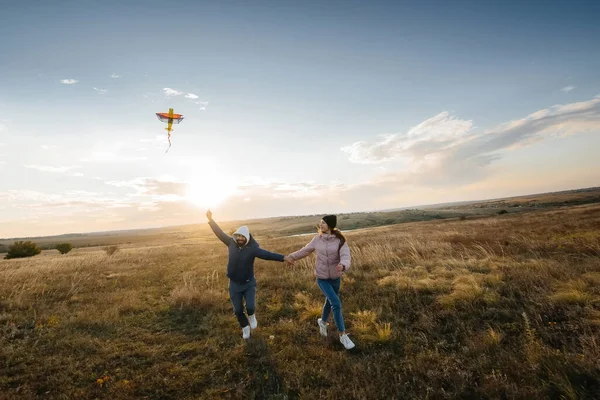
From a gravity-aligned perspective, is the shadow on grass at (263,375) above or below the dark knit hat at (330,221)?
below

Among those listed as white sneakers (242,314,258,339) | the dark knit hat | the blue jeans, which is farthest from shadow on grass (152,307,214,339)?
the dark knit hat

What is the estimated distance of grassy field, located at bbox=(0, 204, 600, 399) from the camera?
4301 millimetres

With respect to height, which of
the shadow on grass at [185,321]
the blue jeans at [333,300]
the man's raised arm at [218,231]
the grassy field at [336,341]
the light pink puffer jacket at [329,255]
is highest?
the man's raised arm at [218,231]

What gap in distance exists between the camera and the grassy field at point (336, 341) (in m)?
4.30

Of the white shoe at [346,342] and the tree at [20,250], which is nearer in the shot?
the white shoe at [346,342]

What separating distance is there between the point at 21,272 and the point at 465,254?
879 inches

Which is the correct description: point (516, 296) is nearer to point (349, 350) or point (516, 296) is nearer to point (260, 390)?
point (349, 350)

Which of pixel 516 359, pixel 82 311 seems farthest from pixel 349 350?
pixel 82 311

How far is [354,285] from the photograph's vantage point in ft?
32.4

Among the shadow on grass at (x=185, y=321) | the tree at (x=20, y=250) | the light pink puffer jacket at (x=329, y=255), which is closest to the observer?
the light pink puffer jacket at (x=329, y=255)

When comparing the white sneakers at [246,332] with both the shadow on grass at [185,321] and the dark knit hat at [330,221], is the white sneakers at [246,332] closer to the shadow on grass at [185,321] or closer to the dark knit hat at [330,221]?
the shadow on grass at [185,321]

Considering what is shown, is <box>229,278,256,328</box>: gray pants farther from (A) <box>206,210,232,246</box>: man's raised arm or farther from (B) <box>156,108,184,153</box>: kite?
(B) <box>156,108,184,153</box>: kite

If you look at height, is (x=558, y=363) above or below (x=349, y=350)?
above

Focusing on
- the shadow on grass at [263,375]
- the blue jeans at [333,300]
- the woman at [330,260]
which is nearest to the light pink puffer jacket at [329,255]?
the woman at [330,260]
